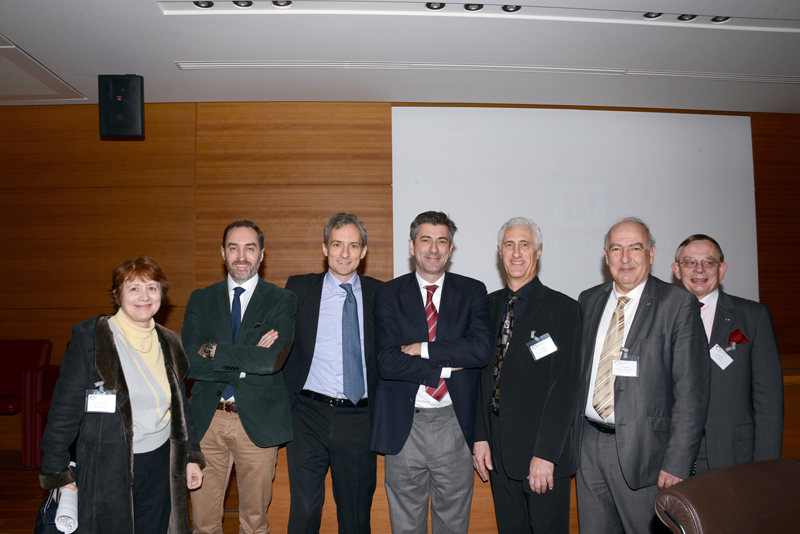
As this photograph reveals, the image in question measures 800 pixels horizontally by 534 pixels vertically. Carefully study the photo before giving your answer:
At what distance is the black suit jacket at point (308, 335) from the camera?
256cm

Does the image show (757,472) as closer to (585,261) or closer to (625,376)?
(625,376)

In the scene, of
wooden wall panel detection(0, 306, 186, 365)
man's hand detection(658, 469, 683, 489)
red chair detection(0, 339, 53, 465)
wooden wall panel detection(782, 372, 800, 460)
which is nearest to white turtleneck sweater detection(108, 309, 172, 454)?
man's hand detection(658, 469, 683, 489)

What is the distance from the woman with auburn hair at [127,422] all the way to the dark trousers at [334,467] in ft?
1.70

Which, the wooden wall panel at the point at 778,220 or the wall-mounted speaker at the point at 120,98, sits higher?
the wall-mounted speaker at the point at 120,98

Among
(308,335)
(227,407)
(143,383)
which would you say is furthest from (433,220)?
(143,383)

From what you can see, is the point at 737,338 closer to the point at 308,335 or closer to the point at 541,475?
the point at 541,475

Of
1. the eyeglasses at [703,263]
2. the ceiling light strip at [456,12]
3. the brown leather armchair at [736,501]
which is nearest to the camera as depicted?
the brown leather armchair at [736,501]

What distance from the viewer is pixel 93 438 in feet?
6.58

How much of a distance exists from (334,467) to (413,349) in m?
0.79

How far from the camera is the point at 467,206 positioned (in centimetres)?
540

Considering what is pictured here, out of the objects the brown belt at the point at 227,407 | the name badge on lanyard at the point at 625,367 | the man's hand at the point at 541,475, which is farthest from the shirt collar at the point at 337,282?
the name badge on lanyard at the point at 625,367

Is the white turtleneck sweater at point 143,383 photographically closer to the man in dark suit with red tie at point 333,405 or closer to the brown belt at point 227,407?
the brown belt at point 227,407

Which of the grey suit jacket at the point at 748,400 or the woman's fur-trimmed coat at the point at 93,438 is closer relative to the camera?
the woman's fur-trimmed coat at the point at 93,438

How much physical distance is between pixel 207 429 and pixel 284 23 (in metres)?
3.09
